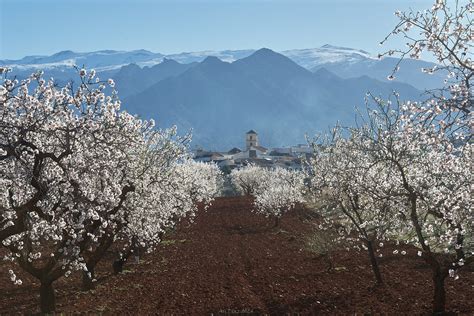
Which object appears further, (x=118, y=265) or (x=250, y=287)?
(x=118, y=265)

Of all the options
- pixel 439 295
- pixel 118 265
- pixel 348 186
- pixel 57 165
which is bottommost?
pixel 118 265

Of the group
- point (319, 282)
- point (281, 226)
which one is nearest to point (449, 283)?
point (319, 282)

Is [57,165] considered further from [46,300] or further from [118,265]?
[118,265]

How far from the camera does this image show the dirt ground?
17797 millimetres

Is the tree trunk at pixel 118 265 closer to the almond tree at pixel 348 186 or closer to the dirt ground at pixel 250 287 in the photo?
the dirt ground at pixel 250 287

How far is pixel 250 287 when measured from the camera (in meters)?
22.1

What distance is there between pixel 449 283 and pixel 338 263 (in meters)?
7.99

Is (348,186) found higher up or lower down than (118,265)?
higher up

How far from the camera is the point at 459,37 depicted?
10195 mm

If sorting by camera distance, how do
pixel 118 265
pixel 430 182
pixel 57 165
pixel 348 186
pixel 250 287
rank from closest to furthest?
pixel 57 165 < pixel 430 182 < pixel 348 186 < pixel 250 287 < pixel 118 265

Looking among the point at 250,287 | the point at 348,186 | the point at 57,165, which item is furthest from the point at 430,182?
the point at 57,165

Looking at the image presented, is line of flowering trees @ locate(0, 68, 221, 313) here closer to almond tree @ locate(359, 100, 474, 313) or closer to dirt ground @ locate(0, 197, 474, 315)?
dirt ground @ locate(0, 197, 474, 315)

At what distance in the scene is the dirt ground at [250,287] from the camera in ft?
58.4

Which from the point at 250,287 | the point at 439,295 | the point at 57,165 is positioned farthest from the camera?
the point at 250,287
